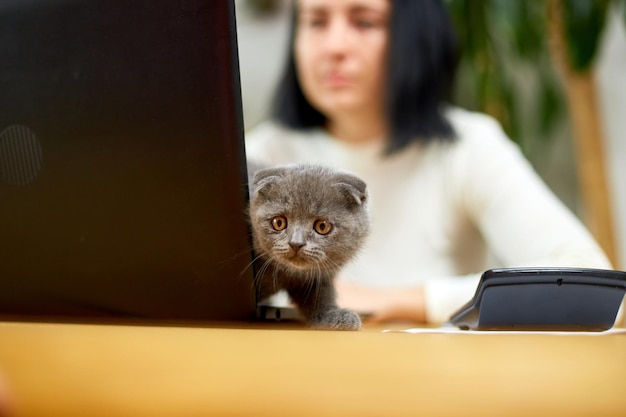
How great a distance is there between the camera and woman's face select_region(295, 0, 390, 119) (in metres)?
1.47

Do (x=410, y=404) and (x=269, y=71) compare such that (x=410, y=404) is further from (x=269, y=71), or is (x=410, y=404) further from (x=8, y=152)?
(x=269, y=71)

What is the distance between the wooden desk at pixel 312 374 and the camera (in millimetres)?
380

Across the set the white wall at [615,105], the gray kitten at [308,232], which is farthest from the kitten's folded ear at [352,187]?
the white wall at [615,105]

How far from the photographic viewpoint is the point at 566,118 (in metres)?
2.37

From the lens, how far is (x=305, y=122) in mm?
1702

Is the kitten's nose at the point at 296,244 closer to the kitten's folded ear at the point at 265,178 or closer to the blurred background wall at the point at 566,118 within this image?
the kitten's folded ear at the point at 265,178

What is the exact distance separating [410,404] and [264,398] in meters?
0.09

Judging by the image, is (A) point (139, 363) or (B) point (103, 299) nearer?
(A) point (139, 363)

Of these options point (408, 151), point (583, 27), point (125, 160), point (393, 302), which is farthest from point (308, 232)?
point (583, 27)

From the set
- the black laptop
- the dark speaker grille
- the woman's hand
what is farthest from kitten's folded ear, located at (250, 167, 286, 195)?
the woman's hand

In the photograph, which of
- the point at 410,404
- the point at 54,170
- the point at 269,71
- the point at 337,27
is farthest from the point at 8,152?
the point at 269,71

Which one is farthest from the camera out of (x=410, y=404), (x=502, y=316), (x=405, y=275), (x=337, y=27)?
(x=405, y=275)

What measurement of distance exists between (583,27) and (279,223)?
1489mm

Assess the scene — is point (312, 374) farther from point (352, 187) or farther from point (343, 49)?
point (343, 49)
